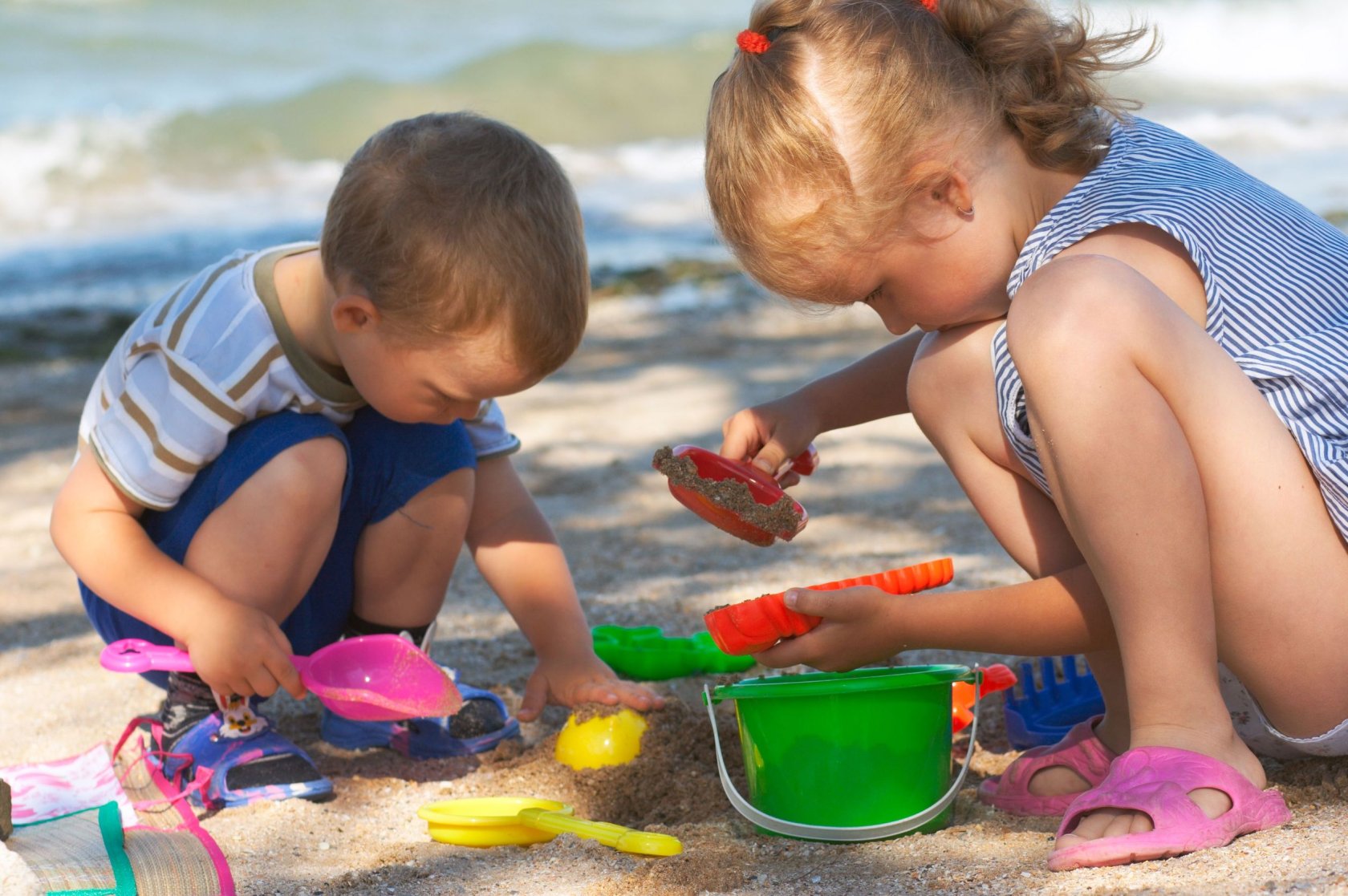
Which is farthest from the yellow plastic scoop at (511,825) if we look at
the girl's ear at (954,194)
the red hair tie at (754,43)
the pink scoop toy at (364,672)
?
the red hair tie at (754,43)

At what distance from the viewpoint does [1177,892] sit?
1158mm

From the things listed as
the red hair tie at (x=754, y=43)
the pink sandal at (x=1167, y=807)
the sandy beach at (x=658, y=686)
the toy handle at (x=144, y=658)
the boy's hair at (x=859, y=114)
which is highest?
the red hair tie at (x=754, y=43)

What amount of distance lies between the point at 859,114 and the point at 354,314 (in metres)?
0.72

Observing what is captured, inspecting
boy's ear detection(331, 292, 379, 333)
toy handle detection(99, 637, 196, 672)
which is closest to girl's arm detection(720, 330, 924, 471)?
boy's ear detection(331, 292, 379, 333)

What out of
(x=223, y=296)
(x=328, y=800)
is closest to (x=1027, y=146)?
(x=223, y=296)

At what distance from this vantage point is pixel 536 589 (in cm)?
206

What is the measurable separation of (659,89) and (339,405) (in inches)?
448

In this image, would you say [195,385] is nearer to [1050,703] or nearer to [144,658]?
[144,658]

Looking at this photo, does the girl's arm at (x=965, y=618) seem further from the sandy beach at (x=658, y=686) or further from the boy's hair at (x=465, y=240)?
the boy's hair at (x=465, y=240)

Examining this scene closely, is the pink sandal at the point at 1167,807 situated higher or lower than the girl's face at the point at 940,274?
lower

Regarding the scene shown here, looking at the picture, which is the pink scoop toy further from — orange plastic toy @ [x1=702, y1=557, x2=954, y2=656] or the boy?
orange plastic toy @ [x1=702, y1=557, x2=954, y2=656]

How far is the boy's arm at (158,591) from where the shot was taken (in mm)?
1688

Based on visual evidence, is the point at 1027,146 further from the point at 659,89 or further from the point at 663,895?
the point at 659,89

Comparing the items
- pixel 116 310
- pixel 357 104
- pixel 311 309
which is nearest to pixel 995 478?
pixel 311 309
